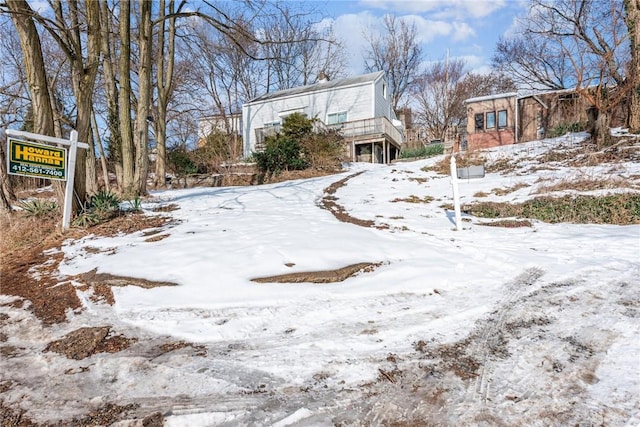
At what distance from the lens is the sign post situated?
4.84 meters

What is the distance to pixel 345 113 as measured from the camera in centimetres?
2241

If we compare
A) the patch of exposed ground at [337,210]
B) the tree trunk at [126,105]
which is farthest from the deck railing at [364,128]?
the tree trunk at [126,105]

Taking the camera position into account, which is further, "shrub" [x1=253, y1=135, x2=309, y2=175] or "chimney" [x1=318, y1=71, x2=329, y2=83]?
"chimney" [x1=318, y1=71, x2=329, y2=83]

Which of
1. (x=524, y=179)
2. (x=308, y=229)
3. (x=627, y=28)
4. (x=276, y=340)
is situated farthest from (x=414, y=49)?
(x=276, y=340)

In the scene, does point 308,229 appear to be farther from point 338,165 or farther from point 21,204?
point 338,165

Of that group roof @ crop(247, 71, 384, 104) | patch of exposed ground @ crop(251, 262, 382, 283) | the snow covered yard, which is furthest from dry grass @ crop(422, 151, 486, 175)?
patch of exposed ground @ crop(251, 262, 382, 283)

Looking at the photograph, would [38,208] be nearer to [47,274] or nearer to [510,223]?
[47,274]

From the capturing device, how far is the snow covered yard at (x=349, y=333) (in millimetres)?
1796

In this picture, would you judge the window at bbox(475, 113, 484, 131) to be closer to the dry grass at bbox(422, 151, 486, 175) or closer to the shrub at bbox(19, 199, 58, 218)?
the dry grass at bbox(422, 151, 486, 175)

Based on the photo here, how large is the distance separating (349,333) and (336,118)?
21309mm

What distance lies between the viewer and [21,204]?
6.34 metres

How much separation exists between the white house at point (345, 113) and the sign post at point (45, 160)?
1575 centimetres

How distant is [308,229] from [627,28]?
16819mm

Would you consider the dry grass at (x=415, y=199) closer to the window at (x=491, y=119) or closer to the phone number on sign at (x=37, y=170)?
the phone number on sign at (x=37, y=170)
